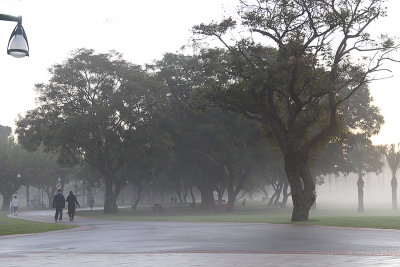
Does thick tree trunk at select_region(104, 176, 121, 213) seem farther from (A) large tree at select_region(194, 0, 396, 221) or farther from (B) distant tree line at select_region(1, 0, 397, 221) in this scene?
(A) large tree at select_region(194, 0, 396, 221)

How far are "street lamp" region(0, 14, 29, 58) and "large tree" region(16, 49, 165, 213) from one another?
42385mm

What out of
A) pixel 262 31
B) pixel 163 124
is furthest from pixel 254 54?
pixel 163 124

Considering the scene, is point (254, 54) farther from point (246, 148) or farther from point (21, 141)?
point (21, 141)

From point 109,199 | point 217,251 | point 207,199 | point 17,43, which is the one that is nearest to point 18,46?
point 17,43

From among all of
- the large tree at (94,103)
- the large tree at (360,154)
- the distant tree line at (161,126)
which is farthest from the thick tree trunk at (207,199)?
the large tree at (360,154)

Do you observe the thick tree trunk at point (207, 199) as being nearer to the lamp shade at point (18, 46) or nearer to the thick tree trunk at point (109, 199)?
the thick tree trunk at point (109, 199)

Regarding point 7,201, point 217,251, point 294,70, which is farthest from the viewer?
point 7,201

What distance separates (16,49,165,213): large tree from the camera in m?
53.8

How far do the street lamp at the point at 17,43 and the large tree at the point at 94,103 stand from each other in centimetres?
4238

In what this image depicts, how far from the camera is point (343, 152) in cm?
6347

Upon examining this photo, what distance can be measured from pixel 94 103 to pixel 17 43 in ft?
146

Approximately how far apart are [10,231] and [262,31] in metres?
14.4

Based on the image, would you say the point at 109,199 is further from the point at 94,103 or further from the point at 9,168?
the point at 9,168

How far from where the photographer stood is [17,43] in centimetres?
1034
